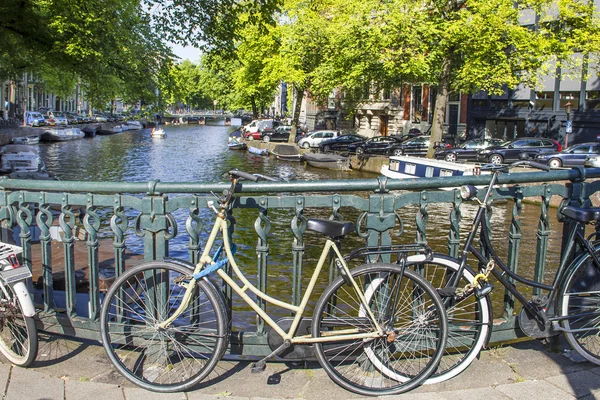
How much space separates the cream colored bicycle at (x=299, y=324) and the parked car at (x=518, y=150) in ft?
104

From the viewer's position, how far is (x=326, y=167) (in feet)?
130

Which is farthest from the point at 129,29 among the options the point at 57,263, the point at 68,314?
the point at 68,314

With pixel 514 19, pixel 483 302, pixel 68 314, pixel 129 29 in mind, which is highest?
pixel 514 19

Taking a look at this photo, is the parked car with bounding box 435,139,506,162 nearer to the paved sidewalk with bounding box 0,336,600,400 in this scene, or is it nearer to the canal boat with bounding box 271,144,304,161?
the canal boat with bounding box 271,144,304,161

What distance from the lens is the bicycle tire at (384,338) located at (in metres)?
3.85

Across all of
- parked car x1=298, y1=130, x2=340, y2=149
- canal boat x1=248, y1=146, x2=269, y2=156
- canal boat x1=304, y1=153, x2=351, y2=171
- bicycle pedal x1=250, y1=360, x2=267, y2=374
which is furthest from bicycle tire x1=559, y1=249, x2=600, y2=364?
parked car x1=298, y1=130, x2=340, y2=149

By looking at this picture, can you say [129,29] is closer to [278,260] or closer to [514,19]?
[278,260]

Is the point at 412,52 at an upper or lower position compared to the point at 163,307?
upper

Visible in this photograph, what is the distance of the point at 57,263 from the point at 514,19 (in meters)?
25.2

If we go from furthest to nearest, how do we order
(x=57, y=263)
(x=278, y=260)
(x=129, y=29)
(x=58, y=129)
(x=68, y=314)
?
(x=58, y=129) → (x=129, y=29) → (x=278, y=260) → (x=57, y=263) → (x=68, y=314)

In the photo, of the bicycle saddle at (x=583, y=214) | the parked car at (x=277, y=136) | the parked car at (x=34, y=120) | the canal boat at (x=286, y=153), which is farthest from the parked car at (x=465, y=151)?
the parked car at (x=34, y=120)

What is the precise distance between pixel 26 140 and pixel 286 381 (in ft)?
164

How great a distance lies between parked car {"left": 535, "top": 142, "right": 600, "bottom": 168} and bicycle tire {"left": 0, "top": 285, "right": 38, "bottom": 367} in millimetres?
28502

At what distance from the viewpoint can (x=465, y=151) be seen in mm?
36969
